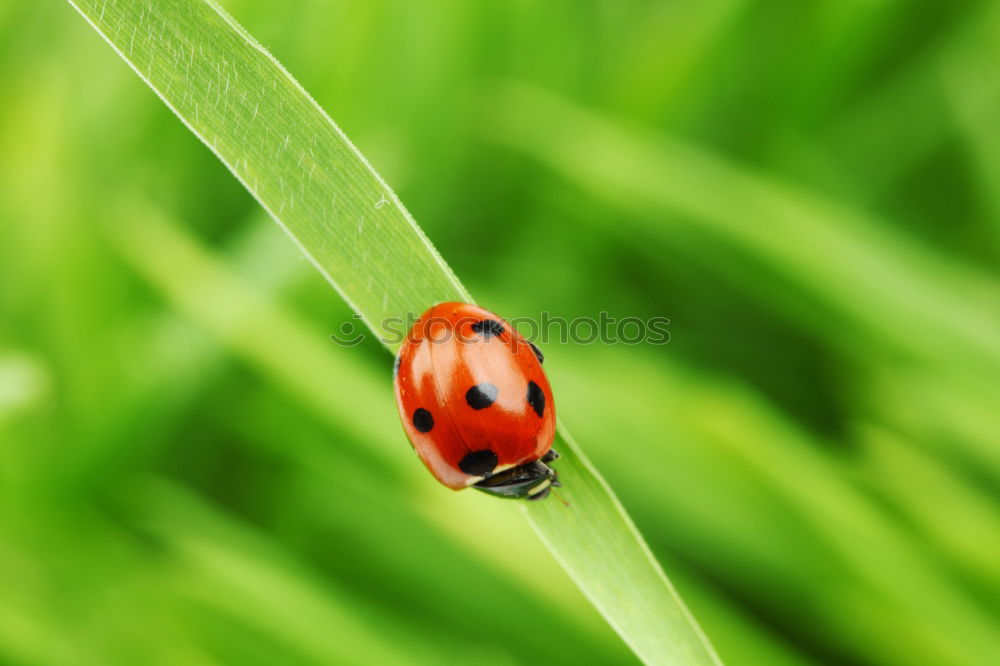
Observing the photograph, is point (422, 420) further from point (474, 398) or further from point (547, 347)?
point (547, 347)

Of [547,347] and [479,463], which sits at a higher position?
[547,347]

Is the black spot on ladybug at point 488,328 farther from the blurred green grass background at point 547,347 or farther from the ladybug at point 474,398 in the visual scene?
the blurred green grass background at point 547,347

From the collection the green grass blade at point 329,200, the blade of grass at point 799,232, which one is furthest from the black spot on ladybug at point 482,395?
the blade of grass at point 799,232

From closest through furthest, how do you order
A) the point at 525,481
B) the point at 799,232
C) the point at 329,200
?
the point at 329,200 < the point at 525,481 < the point at 799,232

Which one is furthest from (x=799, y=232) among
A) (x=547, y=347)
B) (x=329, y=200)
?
(x=329, y=200)

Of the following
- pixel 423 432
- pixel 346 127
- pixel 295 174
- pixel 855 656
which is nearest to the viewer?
pixel 295 174

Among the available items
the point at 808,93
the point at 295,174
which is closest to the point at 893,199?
the point at 808,93

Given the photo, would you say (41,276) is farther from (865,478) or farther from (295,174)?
(865,478)

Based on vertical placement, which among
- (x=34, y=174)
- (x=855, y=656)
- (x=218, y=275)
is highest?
(x=34, y=174)
